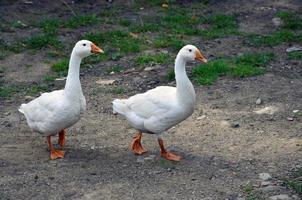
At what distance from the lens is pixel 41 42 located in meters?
11.4

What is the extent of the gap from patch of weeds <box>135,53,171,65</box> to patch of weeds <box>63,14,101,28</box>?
2.17m

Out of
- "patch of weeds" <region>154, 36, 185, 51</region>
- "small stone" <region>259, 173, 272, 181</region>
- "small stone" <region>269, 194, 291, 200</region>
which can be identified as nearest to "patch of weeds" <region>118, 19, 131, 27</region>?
"patch of weeds" <region>154, 36, 185, 51</region>

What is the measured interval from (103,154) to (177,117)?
1.01m

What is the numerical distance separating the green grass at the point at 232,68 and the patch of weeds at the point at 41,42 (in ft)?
9.08

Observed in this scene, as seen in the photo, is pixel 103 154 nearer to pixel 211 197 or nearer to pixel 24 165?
pixel 24 165

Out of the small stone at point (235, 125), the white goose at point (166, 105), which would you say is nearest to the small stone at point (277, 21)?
the small stone at point (235, 125)

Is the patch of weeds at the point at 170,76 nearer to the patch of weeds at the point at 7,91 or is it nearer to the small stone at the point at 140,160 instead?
the patch of weeds at the point at 7,91

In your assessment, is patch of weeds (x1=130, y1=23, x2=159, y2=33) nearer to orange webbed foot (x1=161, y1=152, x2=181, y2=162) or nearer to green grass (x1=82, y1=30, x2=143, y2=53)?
green grass (x1=82, y1=30, x2=143, y2=53)

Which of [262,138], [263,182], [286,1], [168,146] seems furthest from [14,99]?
[286,1]

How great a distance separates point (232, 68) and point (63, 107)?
12.1 ft

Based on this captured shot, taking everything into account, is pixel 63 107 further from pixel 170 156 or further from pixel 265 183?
pixel 265 183

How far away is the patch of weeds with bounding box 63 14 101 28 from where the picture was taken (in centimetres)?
1236

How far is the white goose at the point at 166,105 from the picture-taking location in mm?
7008

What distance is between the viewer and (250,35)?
38.2ft
